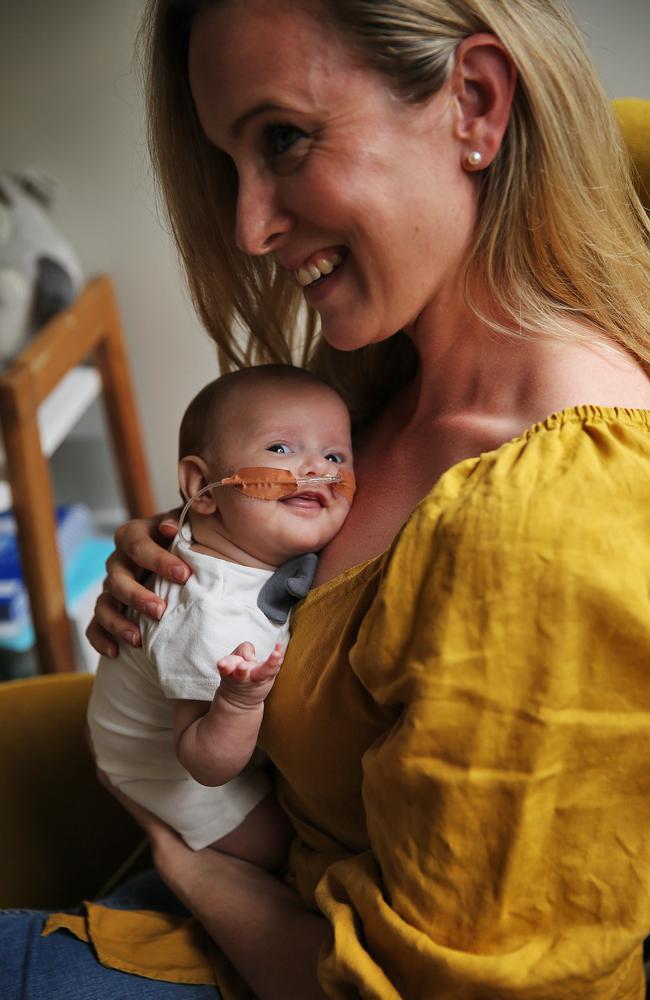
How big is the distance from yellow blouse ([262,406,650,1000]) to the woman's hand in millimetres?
314

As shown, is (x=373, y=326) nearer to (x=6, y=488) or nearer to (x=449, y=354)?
(x=449, y=354)

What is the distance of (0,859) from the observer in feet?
4.02

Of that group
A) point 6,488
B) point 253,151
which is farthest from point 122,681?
point 6,488

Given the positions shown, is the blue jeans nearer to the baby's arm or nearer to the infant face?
the baby's arm

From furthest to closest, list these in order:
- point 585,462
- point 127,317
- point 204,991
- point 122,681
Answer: point 127,317 < point 122,681 < point 204,991 < point 585,462

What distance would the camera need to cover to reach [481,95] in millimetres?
956

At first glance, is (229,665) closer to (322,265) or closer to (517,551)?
(517,551)

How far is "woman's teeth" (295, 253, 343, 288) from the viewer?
103cm

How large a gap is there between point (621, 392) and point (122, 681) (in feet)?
2.04

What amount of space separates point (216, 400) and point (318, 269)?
7.7 inches

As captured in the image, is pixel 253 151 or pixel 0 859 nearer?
pixel 253 151

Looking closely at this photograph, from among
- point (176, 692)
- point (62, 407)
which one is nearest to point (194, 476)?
point (176, 692)

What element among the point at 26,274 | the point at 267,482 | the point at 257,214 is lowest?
the point at 267,482

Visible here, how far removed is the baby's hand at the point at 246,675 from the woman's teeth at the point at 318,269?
1.29ft
